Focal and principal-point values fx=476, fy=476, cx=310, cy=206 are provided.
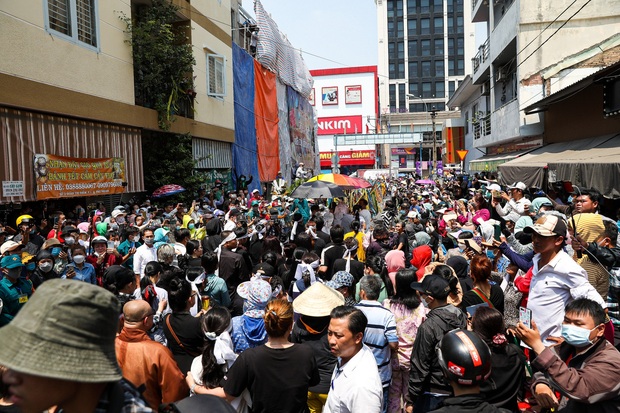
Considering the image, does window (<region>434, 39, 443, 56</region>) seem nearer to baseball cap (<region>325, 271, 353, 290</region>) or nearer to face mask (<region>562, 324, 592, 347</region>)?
baseball cap (<region>325, 271, 353, 290</region>)

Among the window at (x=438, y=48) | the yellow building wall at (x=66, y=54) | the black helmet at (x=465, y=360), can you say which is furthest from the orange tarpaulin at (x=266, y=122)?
the window at (x=438, y=48)

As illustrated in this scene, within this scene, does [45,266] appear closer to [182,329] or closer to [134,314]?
[182,329]

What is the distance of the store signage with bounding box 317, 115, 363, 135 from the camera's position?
80.9 metres

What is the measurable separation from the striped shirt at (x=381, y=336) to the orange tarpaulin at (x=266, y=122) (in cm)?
2155

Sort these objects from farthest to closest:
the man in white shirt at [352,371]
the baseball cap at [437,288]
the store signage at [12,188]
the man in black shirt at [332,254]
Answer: the store signage at [12,188] → the man in black shirt at [332,254] → the baseball cap at [437,288] → the man in white shirt at [352,371]

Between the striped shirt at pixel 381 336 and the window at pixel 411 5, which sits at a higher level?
the window at pixel 411 5

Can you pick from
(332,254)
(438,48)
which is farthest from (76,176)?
(438,48)

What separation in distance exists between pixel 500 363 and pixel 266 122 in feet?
79.5

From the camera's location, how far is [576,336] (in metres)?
2.89

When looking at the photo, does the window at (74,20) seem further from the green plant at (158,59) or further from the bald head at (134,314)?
the bald head at (134,314)

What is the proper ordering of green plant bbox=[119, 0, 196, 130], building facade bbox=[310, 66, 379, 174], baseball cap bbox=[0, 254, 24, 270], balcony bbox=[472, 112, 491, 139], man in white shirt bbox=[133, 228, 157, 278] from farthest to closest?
building facade bbox=[310, 66, 379, 174] < balcony bbox=[472, 112, 491, 139] < green plant bbox=[119, 0, 196, 130] < man in white shirt bbox=[133, 228, 157, 278] < baseball cap bbox=[0, 254, 24, 270]

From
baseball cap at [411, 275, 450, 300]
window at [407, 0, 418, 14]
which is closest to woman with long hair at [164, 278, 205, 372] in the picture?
baseball cap at [411, 275, 450, 300]

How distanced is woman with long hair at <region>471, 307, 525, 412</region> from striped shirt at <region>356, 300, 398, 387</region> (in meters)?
0.83

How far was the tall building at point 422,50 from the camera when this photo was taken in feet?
282
